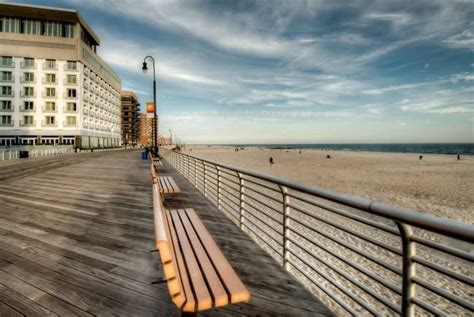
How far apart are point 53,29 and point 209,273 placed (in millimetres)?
58540

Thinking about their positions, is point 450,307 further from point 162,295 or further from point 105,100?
point 105,100

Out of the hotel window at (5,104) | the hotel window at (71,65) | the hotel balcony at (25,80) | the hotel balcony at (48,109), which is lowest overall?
the hotel balcony at (48,109)

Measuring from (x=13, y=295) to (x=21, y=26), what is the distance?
5912 centimetres

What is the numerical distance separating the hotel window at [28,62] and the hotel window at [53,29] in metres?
5.02

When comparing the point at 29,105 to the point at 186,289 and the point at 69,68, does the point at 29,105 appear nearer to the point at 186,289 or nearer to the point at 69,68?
the point at 69,68

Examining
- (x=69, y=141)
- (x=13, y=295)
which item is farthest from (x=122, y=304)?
(x=69, y=141)

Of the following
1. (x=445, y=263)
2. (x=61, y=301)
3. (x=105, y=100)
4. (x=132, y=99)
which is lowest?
(x=445, y=263)

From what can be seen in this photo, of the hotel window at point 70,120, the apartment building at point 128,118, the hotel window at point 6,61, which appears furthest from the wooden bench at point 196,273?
the apartment building at point 128,118

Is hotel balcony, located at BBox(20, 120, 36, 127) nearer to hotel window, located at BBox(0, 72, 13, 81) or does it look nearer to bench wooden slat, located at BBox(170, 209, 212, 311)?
hotel window, located at BBox(0, 72, 13, 81)

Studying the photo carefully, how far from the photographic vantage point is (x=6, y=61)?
45844 millimetres

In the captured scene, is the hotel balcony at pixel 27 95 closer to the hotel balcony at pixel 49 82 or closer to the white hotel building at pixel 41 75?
the white hotel building at pixel 41 75

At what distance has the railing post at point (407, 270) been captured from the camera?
76.9 inches

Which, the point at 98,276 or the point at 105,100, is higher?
the point at 105,100

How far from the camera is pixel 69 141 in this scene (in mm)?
48188
